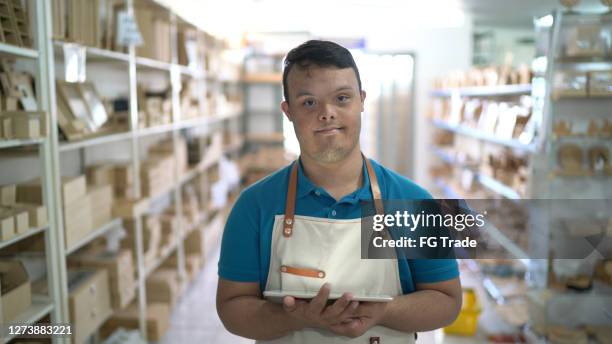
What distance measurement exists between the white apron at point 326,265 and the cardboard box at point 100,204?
5.45ft

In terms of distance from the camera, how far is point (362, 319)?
4.24 feet

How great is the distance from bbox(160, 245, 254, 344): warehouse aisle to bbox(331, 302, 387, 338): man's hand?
6.23 feet

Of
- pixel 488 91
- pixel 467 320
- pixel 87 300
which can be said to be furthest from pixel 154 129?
pixel 488 91

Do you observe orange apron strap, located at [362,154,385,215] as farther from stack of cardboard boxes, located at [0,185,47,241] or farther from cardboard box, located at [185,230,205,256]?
cardboard box, located at [185,230,205,256]

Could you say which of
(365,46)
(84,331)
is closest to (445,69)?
(365,46)

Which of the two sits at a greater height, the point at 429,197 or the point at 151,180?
the point at 429,197

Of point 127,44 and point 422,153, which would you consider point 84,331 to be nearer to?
point 127,44

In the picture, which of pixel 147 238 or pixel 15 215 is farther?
pixel 147 238

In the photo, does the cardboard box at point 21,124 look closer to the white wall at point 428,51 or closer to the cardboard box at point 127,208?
the cardboard box at point 127,208

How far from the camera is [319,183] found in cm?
151

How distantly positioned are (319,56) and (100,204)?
198 cm

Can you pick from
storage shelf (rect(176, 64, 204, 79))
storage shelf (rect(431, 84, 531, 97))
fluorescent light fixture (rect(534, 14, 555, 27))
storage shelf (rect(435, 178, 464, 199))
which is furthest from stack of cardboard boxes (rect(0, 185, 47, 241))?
storage shelf (rect(435, 178, 464, 199))

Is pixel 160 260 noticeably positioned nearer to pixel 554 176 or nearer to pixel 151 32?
pixel 151 32

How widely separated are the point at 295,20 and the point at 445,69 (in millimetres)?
2612
